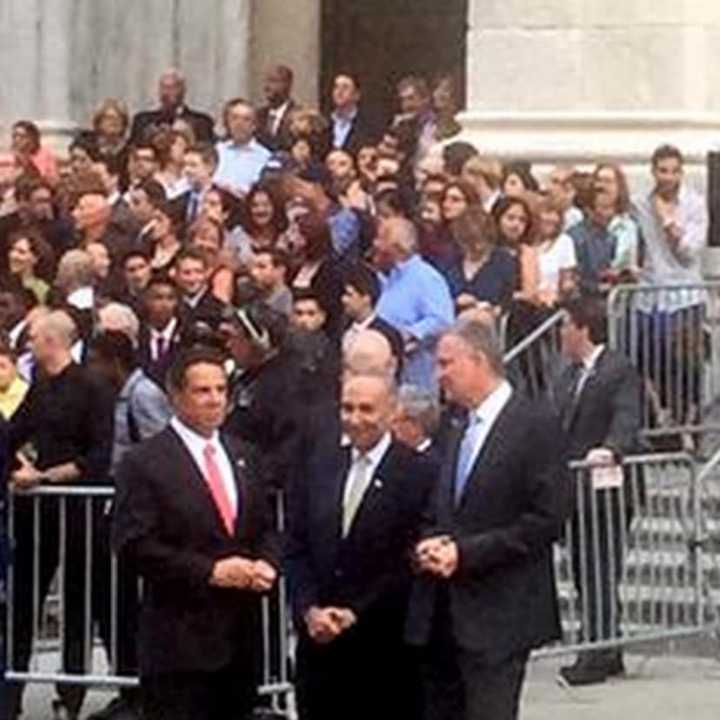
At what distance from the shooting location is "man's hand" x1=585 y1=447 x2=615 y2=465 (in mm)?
17578

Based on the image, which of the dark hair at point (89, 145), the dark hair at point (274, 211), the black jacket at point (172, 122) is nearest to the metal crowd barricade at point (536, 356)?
the dark hair at point (274, 211)

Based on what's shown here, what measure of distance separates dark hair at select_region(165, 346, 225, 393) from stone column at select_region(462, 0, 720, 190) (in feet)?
30.2

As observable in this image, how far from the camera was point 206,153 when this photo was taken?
23.0 meters

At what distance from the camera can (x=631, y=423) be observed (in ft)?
58.9

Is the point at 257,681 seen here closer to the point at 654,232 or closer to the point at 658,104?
the point at 654,232

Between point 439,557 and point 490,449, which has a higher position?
point 490,449

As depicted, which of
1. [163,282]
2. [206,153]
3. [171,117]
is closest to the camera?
[163,282]

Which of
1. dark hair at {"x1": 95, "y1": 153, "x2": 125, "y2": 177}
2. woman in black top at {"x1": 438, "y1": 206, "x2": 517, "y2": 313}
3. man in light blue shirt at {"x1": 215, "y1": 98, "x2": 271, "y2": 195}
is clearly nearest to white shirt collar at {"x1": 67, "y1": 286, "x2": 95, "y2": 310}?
woman in black top at {"x1": 438, "y1": 206, "x2": 517, "y2": 313}

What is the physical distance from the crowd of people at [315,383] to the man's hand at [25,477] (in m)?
0.02

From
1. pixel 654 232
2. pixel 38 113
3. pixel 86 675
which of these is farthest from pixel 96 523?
pixel 38 113

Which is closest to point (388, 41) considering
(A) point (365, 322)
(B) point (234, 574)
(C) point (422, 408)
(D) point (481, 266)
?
(D) point (481, 266)

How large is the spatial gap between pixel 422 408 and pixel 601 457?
9.32 ft

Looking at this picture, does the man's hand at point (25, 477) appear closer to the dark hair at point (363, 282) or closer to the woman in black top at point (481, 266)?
the dark hair at point (363, 282)

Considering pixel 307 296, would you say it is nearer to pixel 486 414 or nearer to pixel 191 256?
pixel 191 256
